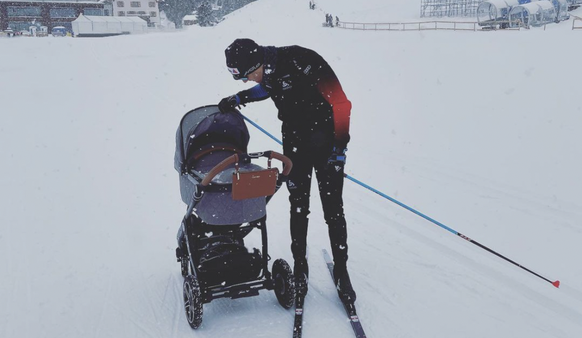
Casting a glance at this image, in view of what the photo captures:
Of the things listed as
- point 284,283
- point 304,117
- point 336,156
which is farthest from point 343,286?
point 304,117

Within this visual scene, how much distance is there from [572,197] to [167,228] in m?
5.89

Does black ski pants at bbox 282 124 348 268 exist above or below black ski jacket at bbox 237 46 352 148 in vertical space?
below

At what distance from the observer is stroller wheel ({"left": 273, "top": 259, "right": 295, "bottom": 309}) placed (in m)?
3.80

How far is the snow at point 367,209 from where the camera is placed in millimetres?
3857

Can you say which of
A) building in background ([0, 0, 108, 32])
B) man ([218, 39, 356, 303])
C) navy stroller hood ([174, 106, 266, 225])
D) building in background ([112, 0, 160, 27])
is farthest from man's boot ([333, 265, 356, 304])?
building in background ([112, 0, 160, 27])

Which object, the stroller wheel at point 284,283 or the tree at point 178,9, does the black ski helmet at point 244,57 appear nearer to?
the stroller wheel at point 284,283

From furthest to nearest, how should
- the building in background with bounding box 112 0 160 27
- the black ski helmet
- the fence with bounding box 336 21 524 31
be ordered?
the building in background with bounding box 112 0 160 27 < the fence with bounding box 336 21 524 31 < the black ski helmet

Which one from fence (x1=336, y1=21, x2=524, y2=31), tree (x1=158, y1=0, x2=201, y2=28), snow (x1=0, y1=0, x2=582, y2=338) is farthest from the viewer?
tree (x1=158, y1=0, x2=201, y2=28)

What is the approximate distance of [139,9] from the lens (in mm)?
71375

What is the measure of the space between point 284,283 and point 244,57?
197 cm

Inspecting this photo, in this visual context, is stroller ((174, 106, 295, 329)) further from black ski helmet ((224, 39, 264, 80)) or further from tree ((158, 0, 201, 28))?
tree ((158, 0, 201, 28))

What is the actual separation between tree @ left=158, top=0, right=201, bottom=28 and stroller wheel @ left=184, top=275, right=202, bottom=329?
3069 inches

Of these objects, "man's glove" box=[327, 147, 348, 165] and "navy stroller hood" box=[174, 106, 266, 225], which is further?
"man's glove" box=[327, 147, 348, 165]

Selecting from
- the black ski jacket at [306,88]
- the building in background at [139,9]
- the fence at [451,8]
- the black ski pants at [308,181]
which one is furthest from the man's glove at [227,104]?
the building in background at [139,9]
